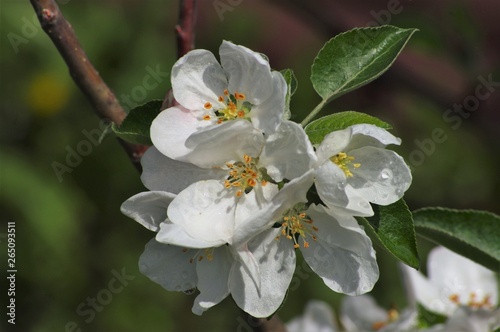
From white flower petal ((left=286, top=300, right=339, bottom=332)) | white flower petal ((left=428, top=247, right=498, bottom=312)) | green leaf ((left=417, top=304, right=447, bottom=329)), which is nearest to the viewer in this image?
green leaf ((left=417, top=304, right=447, bottom=329))

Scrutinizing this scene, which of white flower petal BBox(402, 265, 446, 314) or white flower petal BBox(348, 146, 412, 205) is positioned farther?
white flower petal BBox(402, 265, 446, 314)

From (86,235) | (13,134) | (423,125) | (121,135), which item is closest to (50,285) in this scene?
(86,235)

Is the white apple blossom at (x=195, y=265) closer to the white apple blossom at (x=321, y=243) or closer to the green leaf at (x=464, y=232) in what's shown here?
the white apple blossom at (x=321, y=243)

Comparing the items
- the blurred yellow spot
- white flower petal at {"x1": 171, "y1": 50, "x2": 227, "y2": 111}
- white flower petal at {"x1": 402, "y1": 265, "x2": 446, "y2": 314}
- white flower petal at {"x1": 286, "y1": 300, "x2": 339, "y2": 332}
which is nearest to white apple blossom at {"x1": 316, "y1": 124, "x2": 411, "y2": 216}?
white flower petal at {"x1": 171, "y1": 50, "x2": 227, "y2": 111}

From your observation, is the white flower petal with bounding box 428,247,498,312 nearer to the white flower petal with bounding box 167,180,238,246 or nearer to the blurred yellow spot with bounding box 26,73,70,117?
the white flower petal with bounding box 167,180,238,246

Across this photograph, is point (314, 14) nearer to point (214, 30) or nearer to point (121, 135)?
point (214, 30)

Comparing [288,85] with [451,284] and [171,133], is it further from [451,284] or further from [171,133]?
[451,284]

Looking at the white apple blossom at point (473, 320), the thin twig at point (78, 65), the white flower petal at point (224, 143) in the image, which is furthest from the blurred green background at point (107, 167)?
the white flower petal at point (224, 143)
